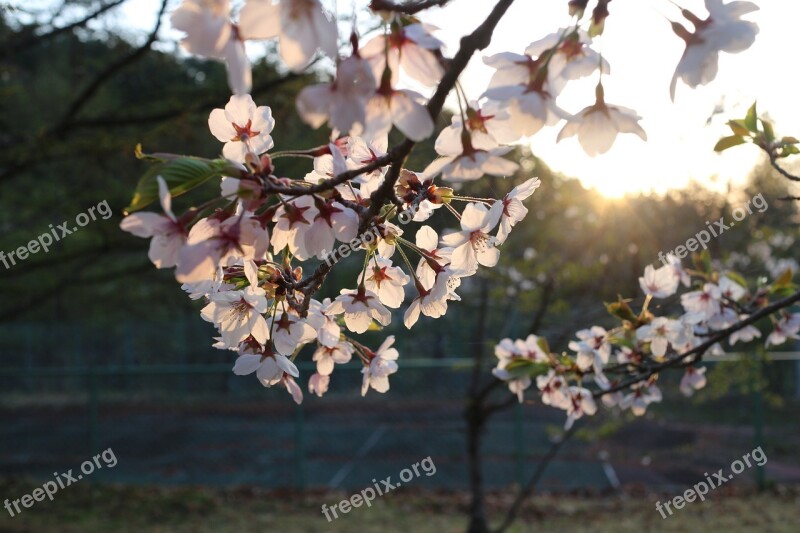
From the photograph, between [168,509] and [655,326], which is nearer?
[655,326]

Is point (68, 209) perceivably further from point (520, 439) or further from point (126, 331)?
point (126, 331)

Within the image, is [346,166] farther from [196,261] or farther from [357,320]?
[357,320]

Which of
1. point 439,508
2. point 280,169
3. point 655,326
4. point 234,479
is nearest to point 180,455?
point 234,479

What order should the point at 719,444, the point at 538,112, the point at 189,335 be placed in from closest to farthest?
the point at 538,112, the point at 719,444, the point at 189,335

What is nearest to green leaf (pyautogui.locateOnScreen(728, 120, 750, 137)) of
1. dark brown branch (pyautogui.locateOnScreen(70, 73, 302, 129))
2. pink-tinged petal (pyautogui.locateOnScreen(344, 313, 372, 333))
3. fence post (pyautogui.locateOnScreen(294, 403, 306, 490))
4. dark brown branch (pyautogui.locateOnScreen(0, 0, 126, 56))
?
pink-tinged petal (pyautogui.locateOnScreen(344, 313, 372, 333))

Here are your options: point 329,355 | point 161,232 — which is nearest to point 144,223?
point 161,232

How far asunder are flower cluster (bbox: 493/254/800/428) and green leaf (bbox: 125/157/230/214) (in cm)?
107

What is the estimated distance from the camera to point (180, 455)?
8984 mm

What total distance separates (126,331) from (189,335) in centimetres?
132

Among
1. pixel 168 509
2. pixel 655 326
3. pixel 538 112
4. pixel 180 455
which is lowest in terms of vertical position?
pixel 538 112

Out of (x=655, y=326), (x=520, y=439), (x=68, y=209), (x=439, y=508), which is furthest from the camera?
(x=520, y=439)

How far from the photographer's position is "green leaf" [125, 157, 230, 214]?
55cm

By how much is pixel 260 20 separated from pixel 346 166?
0.20m

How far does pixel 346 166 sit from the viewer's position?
63 centimetres
